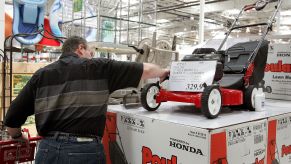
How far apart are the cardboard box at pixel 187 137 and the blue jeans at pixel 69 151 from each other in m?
0.19

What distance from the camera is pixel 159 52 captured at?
9.82 feet

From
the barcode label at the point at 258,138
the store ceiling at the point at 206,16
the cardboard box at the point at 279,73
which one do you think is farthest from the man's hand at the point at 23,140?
the store ceiling at the point at 206,16

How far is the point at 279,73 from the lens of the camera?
121 inches

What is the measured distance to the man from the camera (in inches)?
73.9

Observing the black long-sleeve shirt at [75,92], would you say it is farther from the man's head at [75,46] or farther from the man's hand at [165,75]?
the man's hand at [165,75]

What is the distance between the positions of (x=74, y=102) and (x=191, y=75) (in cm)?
76

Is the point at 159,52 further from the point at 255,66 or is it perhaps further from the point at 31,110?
the point at 31,110

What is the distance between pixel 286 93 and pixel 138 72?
1.77 meters

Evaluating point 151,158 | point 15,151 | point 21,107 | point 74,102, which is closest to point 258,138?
point 151,158

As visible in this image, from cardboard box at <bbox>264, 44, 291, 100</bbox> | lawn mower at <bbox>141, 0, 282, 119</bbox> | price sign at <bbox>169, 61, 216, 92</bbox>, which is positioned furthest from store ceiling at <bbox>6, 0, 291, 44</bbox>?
price sign at <bbox>169, 61, 216, 92</bbox>

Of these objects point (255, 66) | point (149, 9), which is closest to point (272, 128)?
point (255, 66)

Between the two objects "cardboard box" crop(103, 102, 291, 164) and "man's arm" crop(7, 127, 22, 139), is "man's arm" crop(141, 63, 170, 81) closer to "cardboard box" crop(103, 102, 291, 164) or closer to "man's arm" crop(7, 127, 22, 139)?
"cardboard box" crop(103, 102, 291, 164)

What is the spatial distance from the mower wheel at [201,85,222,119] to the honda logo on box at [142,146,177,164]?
339 millimetres

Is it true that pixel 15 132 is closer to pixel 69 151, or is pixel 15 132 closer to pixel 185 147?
pixel 69 151
